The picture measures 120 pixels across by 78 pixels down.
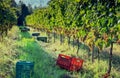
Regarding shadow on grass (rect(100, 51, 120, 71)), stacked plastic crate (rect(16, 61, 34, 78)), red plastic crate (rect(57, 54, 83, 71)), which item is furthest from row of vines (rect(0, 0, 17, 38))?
stacked plastic crate (rect(16, 61, 34, 78))

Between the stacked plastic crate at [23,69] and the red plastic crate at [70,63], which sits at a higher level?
the stacked plastic crate at [23,69]

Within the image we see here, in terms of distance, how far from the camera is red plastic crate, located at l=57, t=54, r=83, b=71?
1809 cm

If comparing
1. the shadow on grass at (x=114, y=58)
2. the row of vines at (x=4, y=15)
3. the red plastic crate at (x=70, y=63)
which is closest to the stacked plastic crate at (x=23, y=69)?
the red plastic crate at (x=70, y=63)

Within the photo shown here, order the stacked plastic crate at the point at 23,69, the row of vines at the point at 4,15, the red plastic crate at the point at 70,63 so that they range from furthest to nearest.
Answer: the row of vines at the point at 4,15 < the red plastic crate at the point at 70,63 < the stacked plastic crate at the point at 23,69

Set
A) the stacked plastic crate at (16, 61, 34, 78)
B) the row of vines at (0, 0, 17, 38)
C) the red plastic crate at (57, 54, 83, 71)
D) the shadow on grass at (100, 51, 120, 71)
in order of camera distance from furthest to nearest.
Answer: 1. the row of vines at (0, 0, 17, 38)
2. the shadow on grass at (100, 51, 120, 71)
3. the red plastic crate at (57, 54, 83, 71)
4. the stacked plastic crate at (16, 61, 34, 78)

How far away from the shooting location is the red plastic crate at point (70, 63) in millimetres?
18094

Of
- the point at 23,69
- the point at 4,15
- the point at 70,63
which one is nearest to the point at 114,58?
the point at 70,63

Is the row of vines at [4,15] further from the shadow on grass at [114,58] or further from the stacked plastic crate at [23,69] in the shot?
the stacked plastic crate at [23,69]

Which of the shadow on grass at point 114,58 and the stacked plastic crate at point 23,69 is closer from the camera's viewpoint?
the stacked plastic crate at point 23,69

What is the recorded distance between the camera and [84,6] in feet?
57.2

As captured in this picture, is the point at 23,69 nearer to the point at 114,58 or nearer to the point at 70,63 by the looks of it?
the point at 70,63

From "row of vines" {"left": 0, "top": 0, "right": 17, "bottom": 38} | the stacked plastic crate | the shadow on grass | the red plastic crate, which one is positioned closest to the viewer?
the stacked plastic crate

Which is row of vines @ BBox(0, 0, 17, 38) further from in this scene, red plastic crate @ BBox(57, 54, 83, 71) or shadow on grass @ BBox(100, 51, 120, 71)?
shadow on grass @ BBox(100, 51, 120, 71)

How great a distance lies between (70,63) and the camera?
18.3 meters
